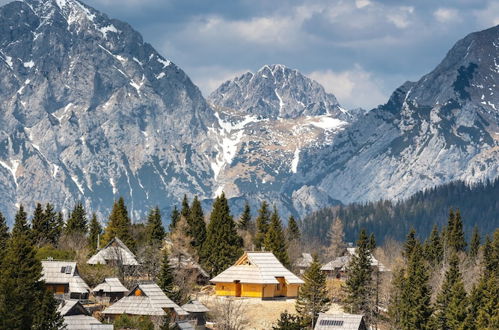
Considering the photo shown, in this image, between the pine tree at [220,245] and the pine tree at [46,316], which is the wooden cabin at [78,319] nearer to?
the pine tree at [46,316]

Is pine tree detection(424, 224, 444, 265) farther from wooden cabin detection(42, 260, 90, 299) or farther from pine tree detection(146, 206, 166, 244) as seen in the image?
wooden cabin detection(42, 260, 90, 299)

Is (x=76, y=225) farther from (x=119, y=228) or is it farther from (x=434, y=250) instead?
(x=434, y=250)

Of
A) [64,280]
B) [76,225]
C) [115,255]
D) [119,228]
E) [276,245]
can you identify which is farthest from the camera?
[76,225]

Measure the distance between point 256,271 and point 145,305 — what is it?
94.8 ft

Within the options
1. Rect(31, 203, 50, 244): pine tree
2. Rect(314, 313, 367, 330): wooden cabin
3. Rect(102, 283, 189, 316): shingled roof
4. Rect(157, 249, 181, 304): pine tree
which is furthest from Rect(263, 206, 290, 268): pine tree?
Rect(102, 283, 189, 316): shingled roof

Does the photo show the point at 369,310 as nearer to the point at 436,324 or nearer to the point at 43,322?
the point at 436,324

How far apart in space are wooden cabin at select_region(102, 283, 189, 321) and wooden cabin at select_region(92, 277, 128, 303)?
41.1 ft

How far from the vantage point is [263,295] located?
131 metres

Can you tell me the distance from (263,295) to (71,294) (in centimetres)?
2604

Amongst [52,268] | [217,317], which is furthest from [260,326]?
[52,268]

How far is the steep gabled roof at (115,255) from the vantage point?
13650 centimetres

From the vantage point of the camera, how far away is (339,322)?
351 feet

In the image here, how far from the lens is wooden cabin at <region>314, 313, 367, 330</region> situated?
10638 centimetres

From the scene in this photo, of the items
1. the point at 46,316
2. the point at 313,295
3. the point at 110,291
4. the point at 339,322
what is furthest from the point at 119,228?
the point at 46,316
